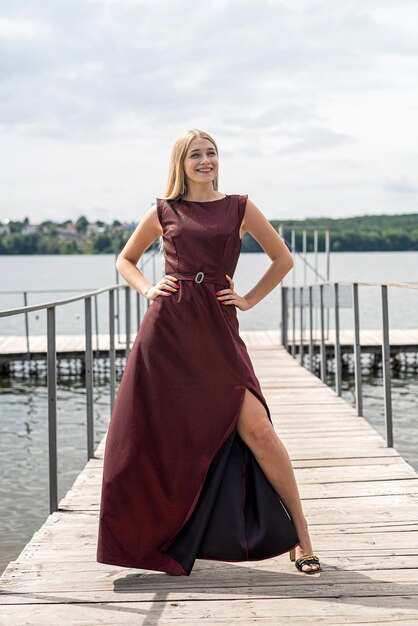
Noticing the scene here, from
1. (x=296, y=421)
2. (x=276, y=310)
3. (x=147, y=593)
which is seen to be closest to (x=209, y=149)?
(x=147, y=593)

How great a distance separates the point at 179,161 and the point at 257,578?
3.93 feet

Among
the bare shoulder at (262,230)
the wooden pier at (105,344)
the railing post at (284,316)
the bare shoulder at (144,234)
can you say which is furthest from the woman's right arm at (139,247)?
the wooden pier at (105,344)

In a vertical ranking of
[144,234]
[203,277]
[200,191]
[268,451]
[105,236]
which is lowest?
[268,451]

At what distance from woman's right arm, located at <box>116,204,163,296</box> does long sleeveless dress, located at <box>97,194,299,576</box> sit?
118 mm

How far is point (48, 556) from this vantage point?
2.80 m

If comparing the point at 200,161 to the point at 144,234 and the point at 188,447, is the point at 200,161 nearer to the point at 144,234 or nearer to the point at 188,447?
the point at 144,234

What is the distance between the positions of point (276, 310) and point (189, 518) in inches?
1282

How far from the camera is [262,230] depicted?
268 centimetres

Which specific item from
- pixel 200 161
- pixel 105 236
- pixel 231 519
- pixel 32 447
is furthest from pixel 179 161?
pixel 105 236

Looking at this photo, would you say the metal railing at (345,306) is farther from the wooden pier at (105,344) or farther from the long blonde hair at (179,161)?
the long blonde hair at (179,161)

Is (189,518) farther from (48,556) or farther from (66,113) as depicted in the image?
(66,113)

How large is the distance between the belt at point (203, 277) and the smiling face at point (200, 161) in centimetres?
27

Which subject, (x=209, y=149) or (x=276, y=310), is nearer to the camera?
(x=209, y=149)

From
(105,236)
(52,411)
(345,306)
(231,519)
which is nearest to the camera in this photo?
(231,519)
